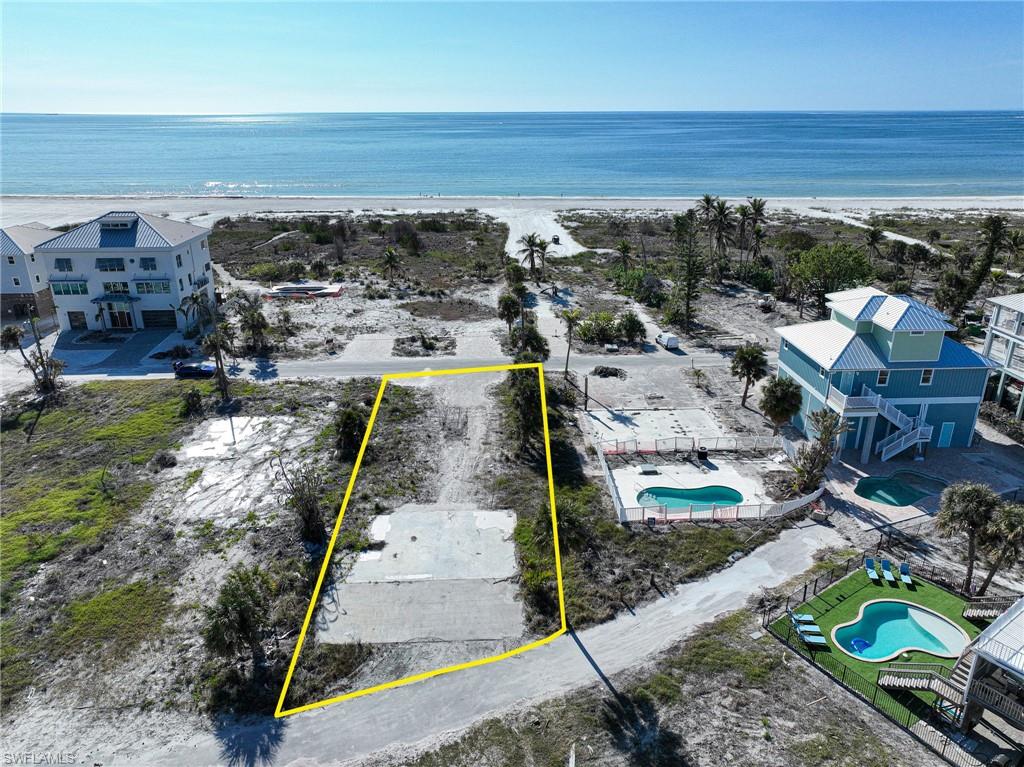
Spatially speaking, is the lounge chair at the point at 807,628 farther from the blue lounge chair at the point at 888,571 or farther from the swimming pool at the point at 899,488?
the swimming pool at the point at 899,488

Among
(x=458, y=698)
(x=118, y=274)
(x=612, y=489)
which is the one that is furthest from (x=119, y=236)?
(x=458, y=698)

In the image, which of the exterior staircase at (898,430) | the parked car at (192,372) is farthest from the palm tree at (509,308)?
the exterior staircase at (898,430)

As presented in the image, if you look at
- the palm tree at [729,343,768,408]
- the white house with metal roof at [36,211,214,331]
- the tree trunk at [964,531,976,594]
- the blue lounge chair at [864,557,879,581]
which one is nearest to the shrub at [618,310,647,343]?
the palm tree at [729,343,768,408]

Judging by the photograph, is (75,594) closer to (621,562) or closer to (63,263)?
(621,562)

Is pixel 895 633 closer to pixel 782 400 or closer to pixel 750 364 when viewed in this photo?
pixel 782 400

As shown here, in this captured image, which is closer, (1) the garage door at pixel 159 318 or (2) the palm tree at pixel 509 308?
(2) the palm tree at pixel 509 308

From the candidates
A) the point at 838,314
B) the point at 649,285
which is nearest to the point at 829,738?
the point at 838,314

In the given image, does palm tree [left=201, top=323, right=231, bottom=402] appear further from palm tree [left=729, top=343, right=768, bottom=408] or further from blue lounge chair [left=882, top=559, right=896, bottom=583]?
blue lounge chair [left=882, top=559, right=896, bottom=583]
